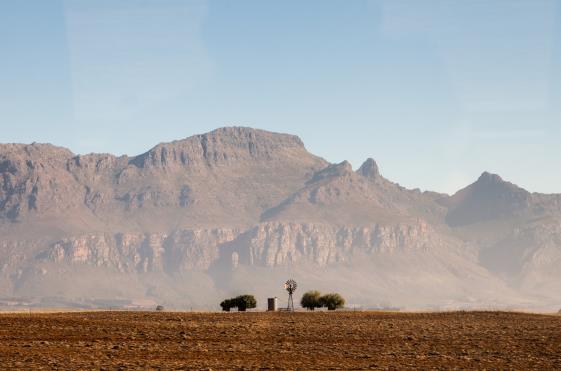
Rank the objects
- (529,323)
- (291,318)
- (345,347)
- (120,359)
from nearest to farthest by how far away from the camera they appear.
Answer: (120,359)
(345,347)
(529,323)
(291,318)

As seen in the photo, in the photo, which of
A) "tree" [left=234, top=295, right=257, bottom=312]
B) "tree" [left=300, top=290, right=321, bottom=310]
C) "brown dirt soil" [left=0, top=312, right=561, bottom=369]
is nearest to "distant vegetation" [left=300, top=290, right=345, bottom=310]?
"tree" [left=300, top=290, right=321, bottom=310]

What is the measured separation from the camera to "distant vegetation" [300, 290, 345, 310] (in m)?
128

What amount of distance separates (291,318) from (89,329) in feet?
83.4

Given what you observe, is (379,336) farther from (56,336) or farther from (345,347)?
(56,336)

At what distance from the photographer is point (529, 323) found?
8781 cm

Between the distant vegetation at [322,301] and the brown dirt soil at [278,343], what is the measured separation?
3450 centimetres

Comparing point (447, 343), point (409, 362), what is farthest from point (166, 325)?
point (409, 362)

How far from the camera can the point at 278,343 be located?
67.1m

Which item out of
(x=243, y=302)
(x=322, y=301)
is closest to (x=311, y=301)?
(x=322, y=301)

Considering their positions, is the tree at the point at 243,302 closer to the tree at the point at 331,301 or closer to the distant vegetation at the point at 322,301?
the distant vegetation at the point at 322,301

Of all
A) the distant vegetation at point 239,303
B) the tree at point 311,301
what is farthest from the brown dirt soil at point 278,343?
the tree at point 311,301

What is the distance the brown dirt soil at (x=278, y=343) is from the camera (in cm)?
5600

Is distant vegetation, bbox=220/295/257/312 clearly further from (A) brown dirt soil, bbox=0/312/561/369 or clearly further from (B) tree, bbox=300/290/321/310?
(A) brown dirt soil, bbox=0/312/561/369

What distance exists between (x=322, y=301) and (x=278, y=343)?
63130 millimetres
